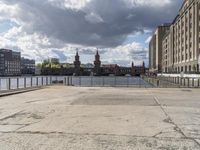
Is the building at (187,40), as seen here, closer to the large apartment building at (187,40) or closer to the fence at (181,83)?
the large apartment building at (187,40)

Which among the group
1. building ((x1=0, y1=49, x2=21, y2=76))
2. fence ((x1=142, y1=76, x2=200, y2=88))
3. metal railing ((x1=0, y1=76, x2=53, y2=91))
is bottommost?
fence ((x1=142, y1=76, x2=200, y2=88))

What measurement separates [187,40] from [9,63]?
99.7 m

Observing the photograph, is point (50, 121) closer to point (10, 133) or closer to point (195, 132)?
point (10, 133)

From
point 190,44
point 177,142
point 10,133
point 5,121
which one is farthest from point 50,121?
point 190,44

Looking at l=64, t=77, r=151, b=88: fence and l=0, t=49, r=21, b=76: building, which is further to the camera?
l=0, t=49, r=21, b=76: building

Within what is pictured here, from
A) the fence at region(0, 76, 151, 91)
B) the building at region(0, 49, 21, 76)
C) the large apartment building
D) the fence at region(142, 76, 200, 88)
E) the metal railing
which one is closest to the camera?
the metal railing

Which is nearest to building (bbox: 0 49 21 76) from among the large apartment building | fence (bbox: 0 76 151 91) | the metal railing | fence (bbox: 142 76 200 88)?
the large apartment building

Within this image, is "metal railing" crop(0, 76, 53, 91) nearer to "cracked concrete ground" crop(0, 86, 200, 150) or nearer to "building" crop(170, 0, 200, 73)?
"cracked concrete ground" crop(0, 86, 200, 150)

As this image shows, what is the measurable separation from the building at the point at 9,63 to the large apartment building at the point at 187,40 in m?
80.3

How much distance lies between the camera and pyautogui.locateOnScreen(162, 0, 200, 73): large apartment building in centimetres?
8894

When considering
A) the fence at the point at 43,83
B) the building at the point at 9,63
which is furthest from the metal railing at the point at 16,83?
the building at the point at 9,63

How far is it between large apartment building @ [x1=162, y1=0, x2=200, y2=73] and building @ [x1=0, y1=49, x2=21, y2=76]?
3163 inches

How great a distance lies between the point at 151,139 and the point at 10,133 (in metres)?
3.62

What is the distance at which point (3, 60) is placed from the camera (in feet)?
532
